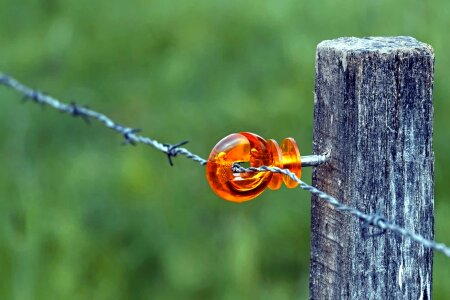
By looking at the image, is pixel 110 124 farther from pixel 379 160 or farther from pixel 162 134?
pixel 162 134

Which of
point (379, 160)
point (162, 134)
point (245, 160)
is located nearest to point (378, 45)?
point (379, 160)

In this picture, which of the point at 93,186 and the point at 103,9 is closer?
the point at 93,186

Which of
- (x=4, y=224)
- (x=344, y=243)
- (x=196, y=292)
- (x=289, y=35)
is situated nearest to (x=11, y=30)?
(x=289, y=35)

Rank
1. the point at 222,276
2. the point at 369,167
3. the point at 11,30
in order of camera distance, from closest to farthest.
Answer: the point at 369,167 → the point at 222,276 → the point at 11,30

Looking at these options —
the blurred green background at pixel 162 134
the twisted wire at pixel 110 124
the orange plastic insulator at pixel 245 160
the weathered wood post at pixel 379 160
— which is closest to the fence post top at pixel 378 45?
the weathered wood post at pixel 379 160

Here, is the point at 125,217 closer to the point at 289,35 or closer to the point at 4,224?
the point at 4,224

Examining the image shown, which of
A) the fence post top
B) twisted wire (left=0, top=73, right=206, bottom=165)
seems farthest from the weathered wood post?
twisted wire (left=0, top=73, right=206, bottom=165)

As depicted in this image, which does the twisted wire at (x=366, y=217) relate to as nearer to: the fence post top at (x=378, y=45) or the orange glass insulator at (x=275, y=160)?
the orange glass insulator at (x=275, y=160)
